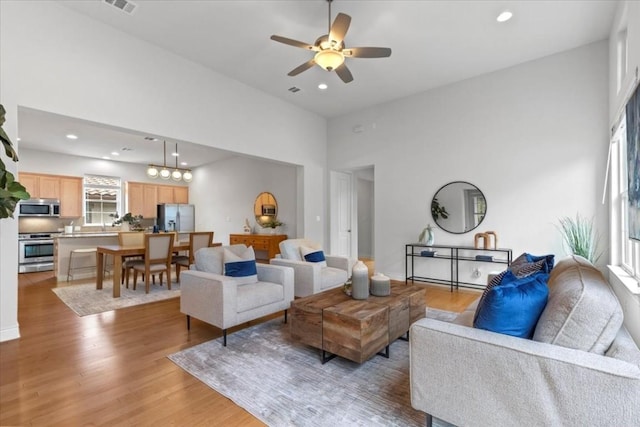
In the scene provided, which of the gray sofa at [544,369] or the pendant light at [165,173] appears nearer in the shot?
the gray sofa at [544,369]

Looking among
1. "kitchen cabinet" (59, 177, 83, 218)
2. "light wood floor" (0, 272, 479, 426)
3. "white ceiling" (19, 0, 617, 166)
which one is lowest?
"light wood floor" (0, 272, 479, 426)

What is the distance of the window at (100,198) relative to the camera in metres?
8.30

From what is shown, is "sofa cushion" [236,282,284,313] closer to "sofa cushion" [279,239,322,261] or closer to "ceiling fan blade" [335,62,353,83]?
"sofa cushion" [279,239,322,261]

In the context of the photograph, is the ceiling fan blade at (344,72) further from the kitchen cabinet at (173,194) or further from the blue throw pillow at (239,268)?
the kitchen cabinet at (173,194)

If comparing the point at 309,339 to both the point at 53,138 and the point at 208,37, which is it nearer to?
the point at 208,37

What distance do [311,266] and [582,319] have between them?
273cm

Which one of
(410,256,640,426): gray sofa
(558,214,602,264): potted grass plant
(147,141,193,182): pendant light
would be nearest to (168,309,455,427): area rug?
(410,256,640,426): gray sofa

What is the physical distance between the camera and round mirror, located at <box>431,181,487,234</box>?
4770 mm

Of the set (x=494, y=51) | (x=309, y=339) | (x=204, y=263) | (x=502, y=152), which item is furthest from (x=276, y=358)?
(x=494, y=51)

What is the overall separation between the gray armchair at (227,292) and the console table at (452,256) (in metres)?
2.73

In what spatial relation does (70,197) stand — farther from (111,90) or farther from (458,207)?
(458,207)

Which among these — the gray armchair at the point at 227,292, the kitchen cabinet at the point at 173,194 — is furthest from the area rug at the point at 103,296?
the kitchen cabinet at the point at 173,194

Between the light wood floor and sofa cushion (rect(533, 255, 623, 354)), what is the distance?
1.65m

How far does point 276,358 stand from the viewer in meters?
2.52
